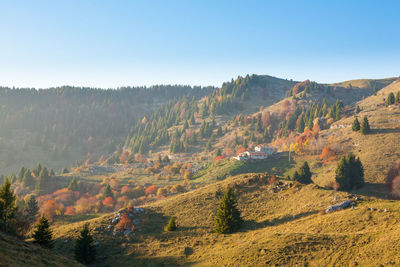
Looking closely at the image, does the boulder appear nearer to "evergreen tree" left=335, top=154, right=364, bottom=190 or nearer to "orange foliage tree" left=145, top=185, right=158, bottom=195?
"evergreen tree" left=335, top=154, right=364, bottom=190

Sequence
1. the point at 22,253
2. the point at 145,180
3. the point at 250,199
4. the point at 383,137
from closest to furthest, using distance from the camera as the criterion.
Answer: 1. the point at 22,253
2. the point at 250,199
3. the point at 383,137
4. the point at 145,180

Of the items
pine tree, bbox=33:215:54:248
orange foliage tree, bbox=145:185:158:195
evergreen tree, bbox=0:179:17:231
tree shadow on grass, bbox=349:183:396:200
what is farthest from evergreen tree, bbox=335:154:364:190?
evergreen tree, bbox=0:179:17:231

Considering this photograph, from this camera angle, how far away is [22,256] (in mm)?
22172

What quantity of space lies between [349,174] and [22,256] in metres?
83.8

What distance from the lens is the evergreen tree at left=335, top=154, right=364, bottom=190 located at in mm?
75188

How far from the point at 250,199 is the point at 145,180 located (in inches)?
3112

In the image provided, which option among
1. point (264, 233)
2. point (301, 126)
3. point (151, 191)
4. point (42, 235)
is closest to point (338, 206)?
point (264, 233)

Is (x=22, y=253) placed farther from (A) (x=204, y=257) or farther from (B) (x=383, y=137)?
(B) (x=383, y=137)

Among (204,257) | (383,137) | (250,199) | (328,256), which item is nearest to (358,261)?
(328,256)

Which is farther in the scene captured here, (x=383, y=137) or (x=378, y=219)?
(x=383, y=137)

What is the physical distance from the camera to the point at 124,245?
4269 centimetres

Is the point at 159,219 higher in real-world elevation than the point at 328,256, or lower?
lower

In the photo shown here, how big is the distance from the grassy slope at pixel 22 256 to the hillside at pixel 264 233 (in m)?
13.9

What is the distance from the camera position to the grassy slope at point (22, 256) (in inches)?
789
